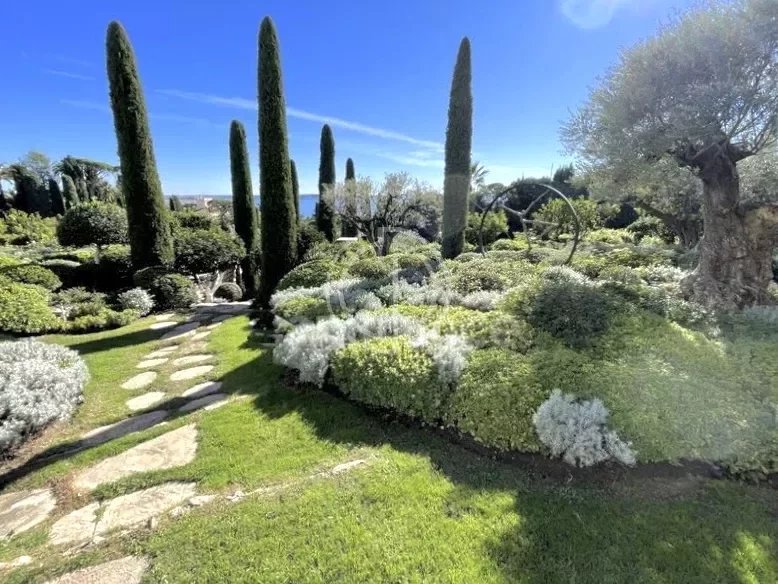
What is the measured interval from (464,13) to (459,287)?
21.0 feet

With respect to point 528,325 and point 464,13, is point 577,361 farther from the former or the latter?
point 464,13

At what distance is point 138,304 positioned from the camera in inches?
349

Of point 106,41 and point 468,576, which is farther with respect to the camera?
point 106,41

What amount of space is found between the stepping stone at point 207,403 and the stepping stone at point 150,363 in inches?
71.0

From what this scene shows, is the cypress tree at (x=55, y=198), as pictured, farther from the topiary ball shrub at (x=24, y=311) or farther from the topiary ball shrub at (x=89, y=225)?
the topiary ball shrub at (x=24, y=311)

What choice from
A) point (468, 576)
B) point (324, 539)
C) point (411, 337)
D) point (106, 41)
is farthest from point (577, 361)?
point (106, 41)

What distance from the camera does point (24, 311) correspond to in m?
7.17

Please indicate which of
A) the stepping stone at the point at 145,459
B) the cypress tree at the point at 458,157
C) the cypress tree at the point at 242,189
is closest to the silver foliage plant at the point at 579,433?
the stepping stone at the point at 145,459

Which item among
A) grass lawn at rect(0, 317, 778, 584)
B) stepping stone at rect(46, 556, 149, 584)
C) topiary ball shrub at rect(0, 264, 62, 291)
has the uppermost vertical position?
topiary ball shrub at rect(0, 264, 62, 291)

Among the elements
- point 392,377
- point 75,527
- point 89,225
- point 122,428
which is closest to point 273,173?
point 89,225

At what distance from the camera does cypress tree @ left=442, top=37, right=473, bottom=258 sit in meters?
12.6

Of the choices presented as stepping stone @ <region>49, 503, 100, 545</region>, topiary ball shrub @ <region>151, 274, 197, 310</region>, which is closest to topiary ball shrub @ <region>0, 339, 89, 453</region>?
stepping stone @ <region>49, 503, 100, 545</region>

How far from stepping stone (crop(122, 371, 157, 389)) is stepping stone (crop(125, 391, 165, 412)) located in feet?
1.08

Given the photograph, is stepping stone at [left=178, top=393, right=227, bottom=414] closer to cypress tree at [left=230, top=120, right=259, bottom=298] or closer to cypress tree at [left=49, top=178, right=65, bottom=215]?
cypress tree at [left=230, top=120, right=259, bottom=298]
